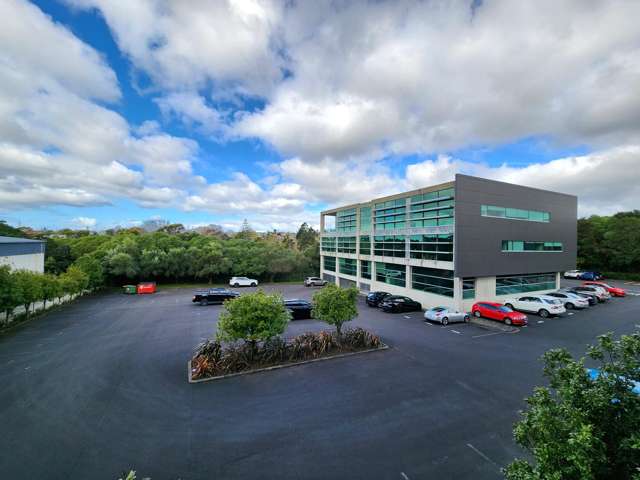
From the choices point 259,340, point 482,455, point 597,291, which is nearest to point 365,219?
point 259,340

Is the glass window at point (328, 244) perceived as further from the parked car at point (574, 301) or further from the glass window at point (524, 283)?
the parked car at point (574, 301)

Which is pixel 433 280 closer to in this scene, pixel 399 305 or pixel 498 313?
pixel 399 305

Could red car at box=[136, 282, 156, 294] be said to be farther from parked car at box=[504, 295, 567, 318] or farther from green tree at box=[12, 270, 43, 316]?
parked car at box=[504, 295, 567, 318]

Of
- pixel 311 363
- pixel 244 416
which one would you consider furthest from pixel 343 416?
pixel 311 363

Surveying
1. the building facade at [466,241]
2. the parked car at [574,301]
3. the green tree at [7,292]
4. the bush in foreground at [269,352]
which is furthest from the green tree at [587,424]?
the parked car at [574,301]

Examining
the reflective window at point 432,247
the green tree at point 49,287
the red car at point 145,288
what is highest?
the reflective window at point 432,247
